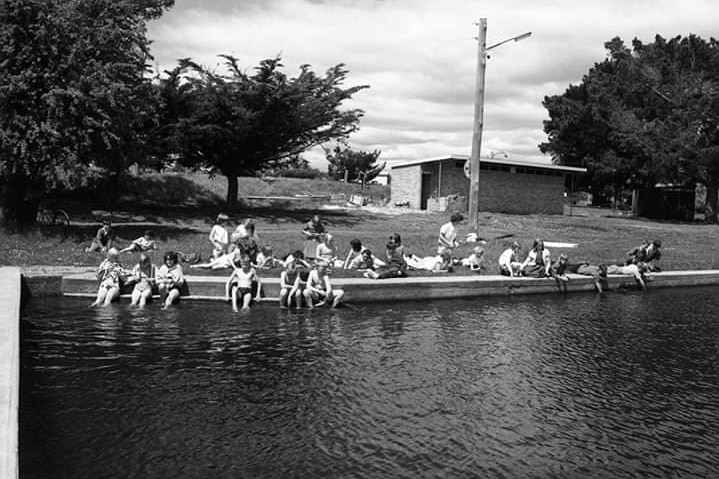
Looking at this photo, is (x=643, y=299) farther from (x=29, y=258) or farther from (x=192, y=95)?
(x=192, y=95)

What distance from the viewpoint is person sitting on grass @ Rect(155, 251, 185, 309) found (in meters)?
12.5

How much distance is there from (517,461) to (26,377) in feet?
20.3

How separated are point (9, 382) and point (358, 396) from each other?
387cm

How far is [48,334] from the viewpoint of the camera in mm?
9883

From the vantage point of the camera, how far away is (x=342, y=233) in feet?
69.3

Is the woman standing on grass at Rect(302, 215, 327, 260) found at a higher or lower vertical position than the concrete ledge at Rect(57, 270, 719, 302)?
higher

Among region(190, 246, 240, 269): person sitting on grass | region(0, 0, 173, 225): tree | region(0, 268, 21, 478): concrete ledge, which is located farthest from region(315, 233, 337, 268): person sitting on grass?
region(0, 268, 21, 478): concrete ledge

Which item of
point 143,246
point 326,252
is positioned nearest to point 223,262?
point 143,246

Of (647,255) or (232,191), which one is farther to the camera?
(232,191)

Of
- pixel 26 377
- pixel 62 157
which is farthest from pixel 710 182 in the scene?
pixel 26 377

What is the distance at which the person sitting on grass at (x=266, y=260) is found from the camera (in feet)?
49.5

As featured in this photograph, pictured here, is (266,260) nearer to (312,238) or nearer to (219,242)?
(219,242)

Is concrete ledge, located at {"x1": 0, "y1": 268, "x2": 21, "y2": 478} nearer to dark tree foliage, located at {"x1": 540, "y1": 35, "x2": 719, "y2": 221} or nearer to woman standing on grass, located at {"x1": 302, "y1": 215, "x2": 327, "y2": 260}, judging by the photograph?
woman standing on grass, located at {"x1": 302, "y1": 215, "x2": 327, "y2": 260}

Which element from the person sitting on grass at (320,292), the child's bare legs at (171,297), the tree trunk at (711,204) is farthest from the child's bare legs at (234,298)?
the tree trunk at (711,204)
